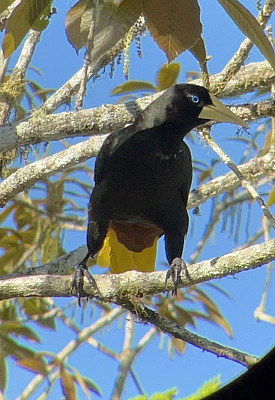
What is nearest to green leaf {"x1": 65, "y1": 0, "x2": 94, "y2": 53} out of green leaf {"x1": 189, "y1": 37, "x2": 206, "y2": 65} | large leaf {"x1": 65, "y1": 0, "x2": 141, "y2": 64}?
large leaf {"x1": 65, "y1": 0, "x2": 141, "y2": 64}

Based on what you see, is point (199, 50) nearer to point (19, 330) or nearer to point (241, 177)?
point (241, 177)

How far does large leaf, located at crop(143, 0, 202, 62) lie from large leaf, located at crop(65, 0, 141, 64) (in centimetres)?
1

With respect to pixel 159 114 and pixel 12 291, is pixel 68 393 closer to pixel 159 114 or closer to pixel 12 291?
pixel 12 291

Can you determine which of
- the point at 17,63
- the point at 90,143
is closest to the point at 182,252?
the point at 90,143

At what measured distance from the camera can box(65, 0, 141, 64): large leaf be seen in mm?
497

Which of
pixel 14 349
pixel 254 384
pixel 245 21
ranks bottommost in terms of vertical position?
pixel 254 384

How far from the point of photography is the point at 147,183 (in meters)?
0.87

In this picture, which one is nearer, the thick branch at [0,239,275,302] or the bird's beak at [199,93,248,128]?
the thick branch at [0,239,275,302]

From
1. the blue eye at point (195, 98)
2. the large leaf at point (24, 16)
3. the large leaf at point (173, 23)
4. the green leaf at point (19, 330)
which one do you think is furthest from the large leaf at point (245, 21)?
the green leaf at point (19, 330)

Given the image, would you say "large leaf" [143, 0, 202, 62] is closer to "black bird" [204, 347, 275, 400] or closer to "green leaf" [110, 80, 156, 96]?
"green leaf" [110, 80, 156, 96]

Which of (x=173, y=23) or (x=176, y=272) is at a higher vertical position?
(x=173, y=23)

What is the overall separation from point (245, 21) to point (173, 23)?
0.19ft

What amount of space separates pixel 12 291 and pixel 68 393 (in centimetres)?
14

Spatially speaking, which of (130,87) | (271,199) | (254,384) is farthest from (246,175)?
(254,384)
